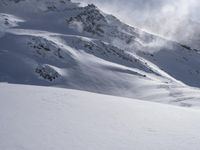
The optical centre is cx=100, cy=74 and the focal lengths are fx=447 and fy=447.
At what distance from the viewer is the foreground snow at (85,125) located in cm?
1345

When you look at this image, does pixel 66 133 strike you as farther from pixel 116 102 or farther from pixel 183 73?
pixel 183 73

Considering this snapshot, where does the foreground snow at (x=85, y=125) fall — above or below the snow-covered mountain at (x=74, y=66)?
below

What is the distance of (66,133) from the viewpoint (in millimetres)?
14586

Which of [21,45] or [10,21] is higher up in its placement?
[10,21]

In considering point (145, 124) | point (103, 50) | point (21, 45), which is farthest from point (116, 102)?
point (103, 50)

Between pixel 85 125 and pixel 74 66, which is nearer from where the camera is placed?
pixel 85 125

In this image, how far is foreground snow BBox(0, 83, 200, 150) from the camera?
13.4m

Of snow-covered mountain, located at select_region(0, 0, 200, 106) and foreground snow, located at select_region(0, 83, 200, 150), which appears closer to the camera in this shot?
foreground snow, located at select_region(0, 83, 200, 150)

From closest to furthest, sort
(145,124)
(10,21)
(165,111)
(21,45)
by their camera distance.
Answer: (145,124), (165,111), (21,45), (10,21)

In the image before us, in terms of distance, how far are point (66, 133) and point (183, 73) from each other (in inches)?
7376

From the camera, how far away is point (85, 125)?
53.4ft

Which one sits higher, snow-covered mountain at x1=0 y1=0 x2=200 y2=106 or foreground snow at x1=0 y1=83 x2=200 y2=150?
snow-covered mountain at x1=0 y1=0 x2=200 y2=106

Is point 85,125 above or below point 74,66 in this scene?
below

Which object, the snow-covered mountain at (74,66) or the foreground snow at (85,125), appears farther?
the snow-covered mountain at (74,66)
